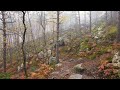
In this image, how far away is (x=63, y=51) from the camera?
2645 cm

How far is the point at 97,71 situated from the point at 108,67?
84 cm

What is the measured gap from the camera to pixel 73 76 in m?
14.2
